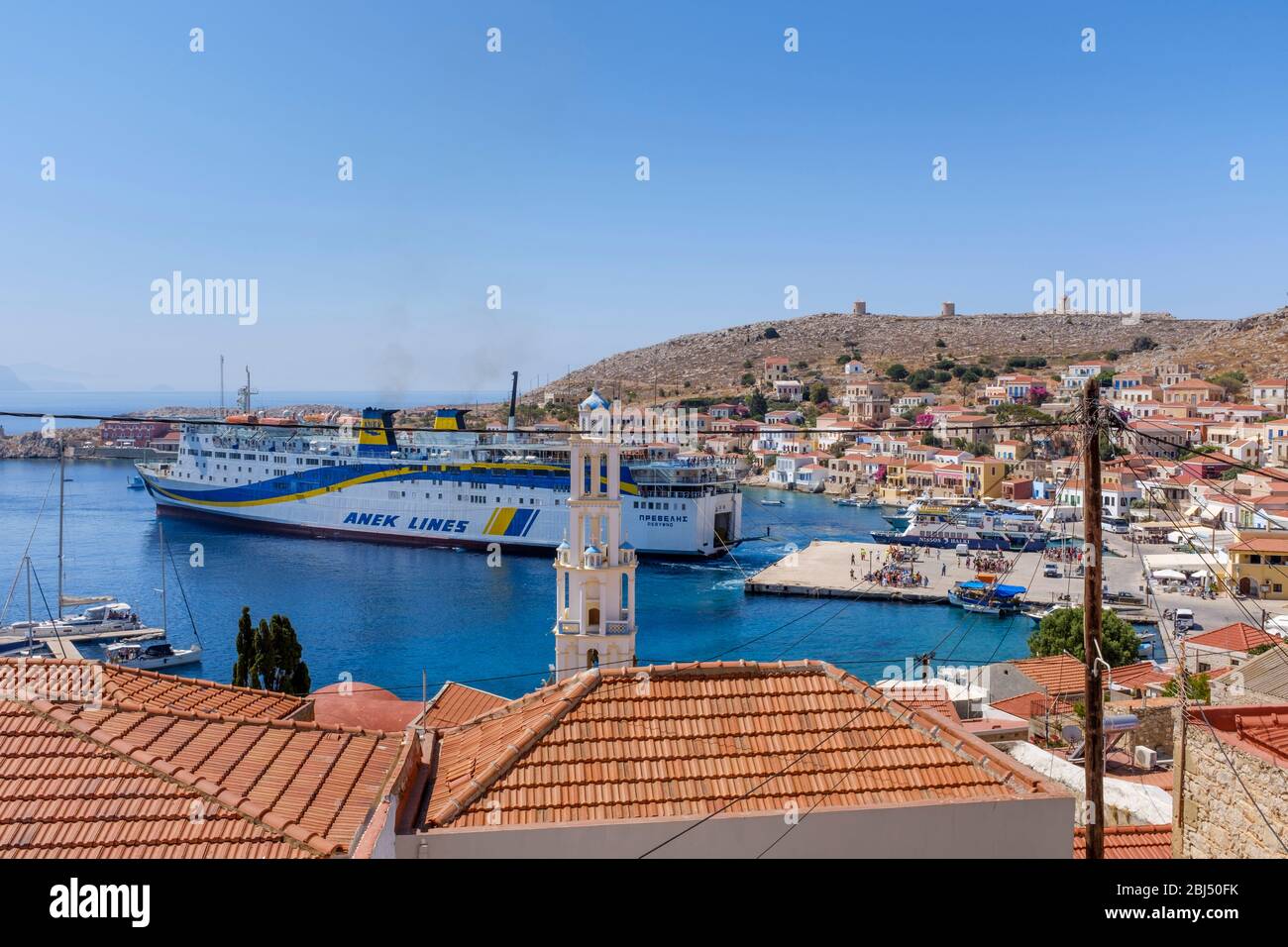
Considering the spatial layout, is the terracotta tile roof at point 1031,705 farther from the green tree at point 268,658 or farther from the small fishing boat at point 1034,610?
the small fishing boat at point 1034,610

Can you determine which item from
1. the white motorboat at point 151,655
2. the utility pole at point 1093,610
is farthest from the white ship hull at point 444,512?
the utility pole at point 1093,610

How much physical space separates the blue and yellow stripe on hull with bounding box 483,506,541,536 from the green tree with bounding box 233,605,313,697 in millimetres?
21784

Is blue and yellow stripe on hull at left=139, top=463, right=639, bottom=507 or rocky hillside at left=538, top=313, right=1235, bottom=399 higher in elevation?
rocky hillside at left=538, top=313, right=1235, bottom=399

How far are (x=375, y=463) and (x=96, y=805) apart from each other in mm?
34972

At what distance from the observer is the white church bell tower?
23.8ft

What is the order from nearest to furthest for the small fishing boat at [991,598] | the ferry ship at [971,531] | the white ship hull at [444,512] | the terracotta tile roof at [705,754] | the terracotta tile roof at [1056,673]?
1. the terracotta tile roof at [705,754]
2. the terracotta tile roof at [1056,673]
3. the small fishing boat at [991,598]
4. the ferry ship at [971,531]
5. the white ship hull at [444,512]

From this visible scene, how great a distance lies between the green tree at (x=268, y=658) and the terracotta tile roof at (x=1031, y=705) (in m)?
8.41

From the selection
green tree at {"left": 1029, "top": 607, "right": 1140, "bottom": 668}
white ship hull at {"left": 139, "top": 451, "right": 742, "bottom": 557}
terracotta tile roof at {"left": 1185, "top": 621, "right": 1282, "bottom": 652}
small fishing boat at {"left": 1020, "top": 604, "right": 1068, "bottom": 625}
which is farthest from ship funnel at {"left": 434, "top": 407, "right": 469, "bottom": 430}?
terracotta tile roof at {"left": 1185, "top": 621, "right": 1282, "bottom": 652}

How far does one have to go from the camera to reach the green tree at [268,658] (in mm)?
12609

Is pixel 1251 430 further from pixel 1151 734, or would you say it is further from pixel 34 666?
pixel 34 666

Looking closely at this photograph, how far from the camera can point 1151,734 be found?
8.57 metres

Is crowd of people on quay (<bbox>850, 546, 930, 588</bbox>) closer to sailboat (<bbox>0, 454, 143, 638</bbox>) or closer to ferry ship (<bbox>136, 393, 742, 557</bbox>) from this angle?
ferry ship (<bbox>136, 393, 742, 557</bbox>)

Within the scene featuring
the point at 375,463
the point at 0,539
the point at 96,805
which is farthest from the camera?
the point at 375,463
